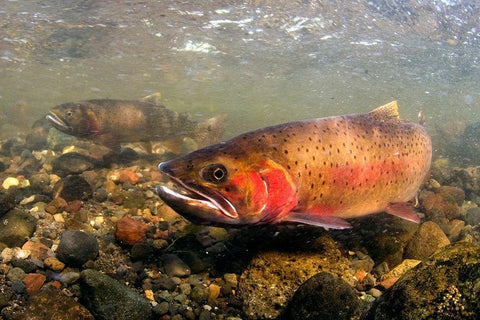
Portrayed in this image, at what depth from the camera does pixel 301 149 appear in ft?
11.8

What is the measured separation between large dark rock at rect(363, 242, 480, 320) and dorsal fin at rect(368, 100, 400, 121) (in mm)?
2735

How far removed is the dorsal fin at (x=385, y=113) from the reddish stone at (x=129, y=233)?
375 centimetres

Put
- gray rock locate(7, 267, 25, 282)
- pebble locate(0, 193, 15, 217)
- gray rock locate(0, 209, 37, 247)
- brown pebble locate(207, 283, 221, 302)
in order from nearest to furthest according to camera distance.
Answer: gray rock locate(7, 267, 25, 282), brown pebble locate(207, 283, 221, 302), gray rock locate(0, 209, 37, 247), pebble locate(0, 193, 15, 217)

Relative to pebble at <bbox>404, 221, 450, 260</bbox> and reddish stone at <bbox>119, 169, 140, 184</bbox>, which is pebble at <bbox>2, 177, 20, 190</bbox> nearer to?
reddish stone at <bbox>119, 169, 140, 184</bbox>

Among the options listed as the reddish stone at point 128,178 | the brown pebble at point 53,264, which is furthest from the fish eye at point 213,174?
the reddish stone at point 128,178

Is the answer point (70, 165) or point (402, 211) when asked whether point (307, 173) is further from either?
point (70, 165)

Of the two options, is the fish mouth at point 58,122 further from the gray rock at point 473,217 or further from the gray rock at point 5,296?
the gray rock at point 473,217

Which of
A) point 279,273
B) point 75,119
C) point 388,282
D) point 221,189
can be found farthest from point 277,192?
point 75,119

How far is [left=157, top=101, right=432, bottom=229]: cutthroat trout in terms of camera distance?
2.86m

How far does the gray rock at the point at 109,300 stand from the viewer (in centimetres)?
271

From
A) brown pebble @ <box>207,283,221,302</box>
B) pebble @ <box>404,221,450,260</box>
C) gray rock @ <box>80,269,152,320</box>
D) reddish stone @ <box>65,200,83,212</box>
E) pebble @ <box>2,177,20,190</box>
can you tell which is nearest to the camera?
gray rock @ <box>80,269,152,320</box>

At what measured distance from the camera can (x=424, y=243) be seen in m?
4.27

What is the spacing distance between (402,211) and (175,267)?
323cm

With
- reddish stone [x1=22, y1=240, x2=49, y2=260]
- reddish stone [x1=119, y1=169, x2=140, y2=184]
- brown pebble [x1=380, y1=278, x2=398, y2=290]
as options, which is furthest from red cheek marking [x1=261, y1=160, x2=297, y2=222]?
reddish stone [x1=119, y1=169, x2=140, y2=184]
